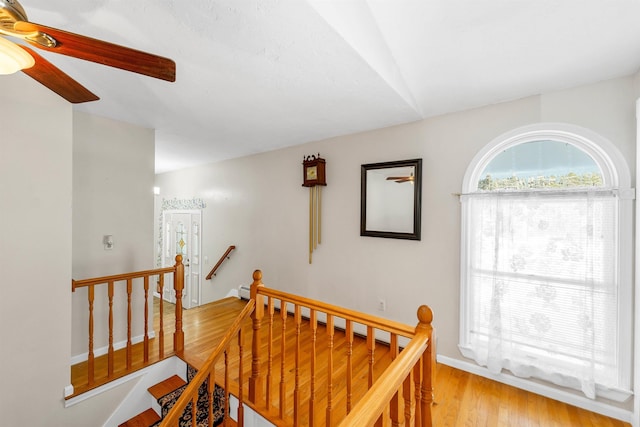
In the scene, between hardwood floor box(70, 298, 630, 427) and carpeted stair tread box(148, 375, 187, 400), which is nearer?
hardwood floor box(70, 298, 630, 427)

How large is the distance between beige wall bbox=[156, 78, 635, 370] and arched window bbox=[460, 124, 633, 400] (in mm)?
126

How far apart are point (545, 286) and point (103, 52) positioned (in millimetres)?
2940

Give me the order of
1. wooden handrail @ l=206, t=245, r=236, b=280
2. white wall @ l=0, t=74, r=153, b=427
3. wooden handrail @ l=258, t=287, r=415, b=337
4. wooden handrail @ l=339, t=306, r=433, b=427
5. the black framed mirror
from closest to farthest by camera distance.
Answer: wooden handrail @ l=339, t=306, r=433, b=427 < wooden handrail @ l=258, t=287, r=415, b=337 < white wall @ l=0, t=74, r=153, b=427 < the black framed mirror < wooden handrail @ l=206, t=245, r=236, b=280

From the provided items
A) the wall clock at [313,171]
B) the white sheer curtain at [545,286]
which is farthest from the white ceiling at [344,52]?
the white sheer curtain at [545,286]

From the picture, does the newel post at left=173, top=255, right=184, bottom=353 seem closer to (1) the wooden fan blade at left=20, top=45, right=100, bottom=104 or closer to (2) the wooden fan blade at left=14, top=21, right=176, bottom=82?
(1) the wooden fan blade at left=20, top=45, right=100, bottom=104

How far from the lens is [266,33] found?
4.42ft

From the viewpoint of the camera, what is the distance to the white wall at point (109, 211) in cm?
246

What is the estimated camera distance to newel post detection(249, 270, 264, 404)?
1931 mm

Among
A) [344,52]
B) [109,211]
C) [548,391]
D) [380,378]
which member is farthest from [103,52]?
[548,391]

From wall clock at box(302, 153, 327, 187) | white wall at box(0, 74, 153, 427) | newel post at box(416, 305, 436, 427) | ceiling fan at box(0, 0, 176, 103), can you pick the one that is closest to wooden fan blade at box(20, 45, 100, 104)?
ceiling fan at box(0, 0, 176, 103)

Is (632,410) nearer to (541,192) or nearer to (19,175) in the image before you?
(541,192)

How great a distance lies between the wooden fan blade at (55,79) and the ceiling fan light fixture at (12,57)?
26mm

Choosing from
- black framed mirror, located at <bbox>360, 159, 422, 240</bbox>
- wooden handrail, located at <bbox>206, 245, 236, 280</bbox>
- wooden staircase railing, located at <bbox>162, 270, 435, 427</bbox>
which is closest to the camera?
wooden staircase railing, located at <bbox>162, 270, 435, 427</bbox>

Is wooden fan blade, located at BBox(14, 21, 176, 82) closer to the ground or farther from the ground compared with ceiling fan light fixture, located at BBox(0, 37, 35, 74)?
farther from the ground
